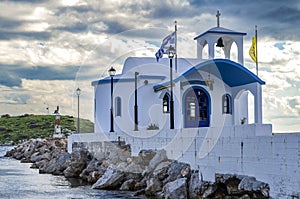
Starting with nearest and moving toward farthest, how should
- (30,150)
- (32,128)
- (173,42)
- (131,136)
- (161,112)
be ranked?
(131,136), (173,42), (161,112), (30,150), (32,128)

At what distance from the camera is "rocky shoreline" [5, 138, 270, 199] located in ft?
55.6

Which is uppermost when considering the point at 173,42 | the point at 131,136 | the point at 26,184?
the point at 173,42

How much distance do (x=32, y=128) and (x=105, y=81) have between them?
101 m

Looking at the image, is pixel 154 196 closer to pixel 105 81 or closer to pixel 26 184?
pixel 26 184

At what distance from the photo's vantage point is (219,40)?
32.8m

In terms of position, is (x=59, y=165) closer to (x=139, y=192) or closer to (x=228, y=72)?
(x=228, y=72)

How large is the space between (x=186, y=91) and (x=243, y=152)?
14091 mm

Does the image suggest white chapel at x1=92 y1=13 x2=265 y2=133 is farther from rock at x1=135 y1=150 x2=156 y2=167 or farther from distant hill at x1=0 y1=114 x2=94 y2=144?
distant hill at x1=0 y1=114 x2=94 y2=144

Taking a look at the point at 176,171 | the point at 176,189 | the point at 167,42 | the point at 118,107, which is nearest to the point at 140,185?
the point at 176,171

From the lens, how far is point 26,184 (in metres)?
26.0

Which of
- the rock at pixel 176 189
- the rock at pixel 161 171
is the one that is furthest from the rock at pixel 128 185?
the rock at pixel 176 189

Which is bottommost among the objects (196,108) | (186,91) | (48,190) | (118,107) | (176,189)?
(48,190)

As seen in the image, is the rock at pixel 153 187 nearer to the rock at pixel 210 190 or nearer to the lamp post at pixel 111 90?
the rock at pixel 210 190

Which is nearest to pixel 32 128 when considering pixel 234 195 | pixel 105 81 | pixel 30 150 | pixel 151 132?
pixel 30 150
